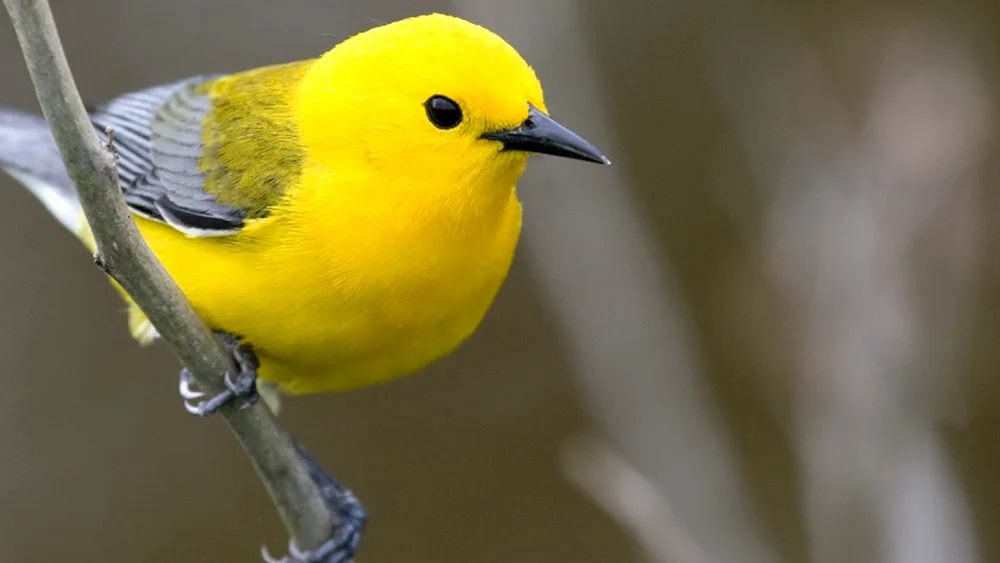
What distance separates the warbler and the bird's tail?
0.66 m

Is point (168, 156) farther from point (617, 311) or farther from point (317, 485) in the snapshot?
point (617, 311)

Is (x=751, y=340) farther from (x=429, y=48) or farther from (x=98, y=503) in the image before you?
(x=98, y=503)

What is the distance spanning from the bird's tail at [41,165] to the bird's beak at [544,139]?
1.78 meters

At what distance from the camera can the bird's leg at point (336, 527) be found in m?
3.54

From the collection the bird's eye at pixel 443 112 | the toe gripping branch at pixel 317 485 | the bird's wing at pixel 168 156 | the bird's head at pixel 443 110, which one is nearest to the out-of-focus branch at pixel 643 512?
the toe gripping branch at pixel 317 485

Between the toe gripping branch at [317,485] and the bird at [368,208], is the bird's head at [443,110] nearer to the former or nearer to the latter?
the bird at [368,208]

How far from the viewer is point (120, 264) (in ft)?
7.69

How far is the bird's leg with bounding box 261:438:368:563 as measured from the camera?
3.54 m

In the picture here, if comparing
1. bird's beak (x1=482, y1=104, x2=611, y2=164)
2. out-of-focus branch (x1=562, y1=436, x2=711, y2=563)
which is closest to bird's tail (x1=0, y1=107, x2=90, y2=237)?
bird's beak (x1=482, y1=104, x2=611, y2=164)

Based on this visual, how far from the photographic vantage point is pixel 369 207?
2.92 metres

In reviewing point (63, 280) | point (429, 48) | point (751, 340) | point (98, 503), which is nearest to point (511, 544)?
point (751, 340)

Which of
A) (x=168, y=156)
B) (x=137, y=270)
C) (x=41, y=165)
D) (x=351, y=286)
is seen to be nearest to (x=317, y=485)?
(x=351, y=286)

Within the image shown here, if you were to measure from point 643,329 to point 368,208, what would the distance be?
1287 mm

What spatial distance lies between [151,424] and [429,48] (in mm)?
3388
